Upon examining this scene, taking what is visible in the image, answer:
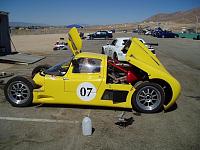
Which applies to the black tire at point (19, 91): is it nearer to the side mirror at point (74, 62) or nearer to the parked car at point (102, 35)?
the side mirror at point (74, 62)

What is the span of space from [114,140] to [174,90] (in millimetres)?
2289

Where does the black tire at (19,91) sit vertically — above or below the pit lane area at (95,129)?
above

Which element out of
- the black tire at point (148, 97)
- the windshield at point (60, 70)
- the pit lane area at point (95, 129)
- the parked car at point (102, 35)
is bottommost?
the pit lane area at point (95, 129)

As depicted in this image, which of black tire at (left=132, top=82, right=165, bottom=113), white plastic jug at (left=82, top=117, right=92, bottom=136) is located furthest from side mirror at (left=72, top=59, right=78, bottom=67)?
white plastic jug at (left=82, top=117, right=92, bottom=136)

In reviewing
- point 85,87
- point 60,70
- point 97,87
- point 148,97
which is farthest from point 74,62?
point 148,97

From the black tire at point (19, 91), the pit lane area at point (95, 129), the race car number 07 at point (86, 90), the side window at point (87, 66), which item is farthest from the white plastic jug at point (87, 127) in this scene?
the black tire at point (19, 91)

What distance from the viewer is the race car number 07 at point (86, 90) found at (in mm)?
6094

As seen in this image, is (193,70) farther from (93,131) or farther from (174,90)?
(93,131)

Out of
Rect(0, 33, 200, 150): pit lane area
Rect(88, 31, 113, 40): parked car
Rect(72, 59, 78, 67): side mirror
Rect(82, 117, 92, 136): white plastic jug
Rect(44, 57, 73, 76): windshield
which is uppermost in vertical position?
Rect(88, 31, 113, 40): parked car

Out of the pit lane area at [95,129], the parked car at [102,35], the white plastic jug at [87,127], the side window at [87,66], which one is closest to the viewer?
the pit lane area at [95,129]

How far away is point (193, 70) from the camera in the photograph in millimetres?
12656

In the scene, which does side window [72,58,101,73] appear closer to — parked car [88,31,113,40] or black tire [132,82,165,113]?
black tire [132,82,165,113]

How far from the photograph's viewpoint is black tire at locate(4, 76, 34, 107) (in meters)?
6.30

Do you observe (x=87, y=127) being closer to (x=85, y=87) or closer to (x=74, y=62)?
(x=85, y=87)
